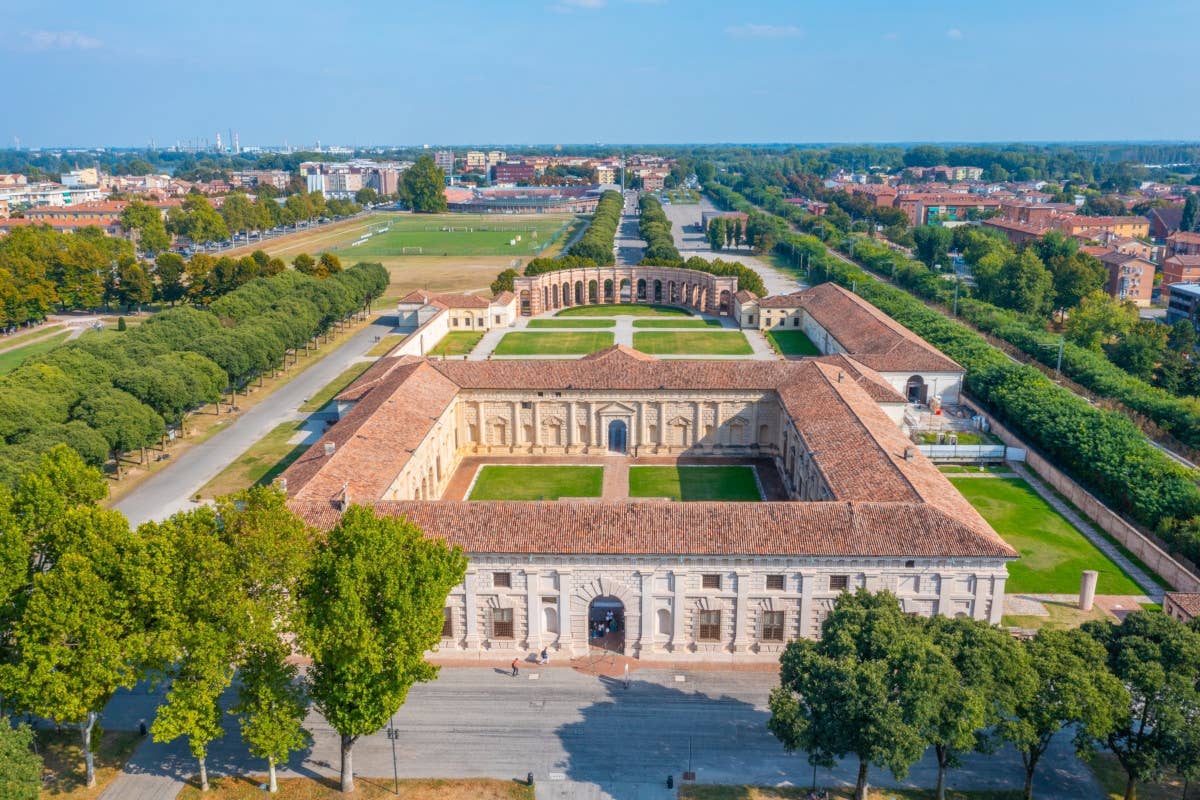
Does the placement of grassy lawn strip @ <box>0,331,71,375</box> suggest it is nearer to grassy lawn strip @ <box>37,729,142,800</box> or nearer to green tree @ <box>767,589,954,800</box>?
grassy lawn strip @ <box>37,729,142,800</box>

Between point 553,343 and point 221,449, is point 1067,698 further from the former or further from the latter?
point 553,343

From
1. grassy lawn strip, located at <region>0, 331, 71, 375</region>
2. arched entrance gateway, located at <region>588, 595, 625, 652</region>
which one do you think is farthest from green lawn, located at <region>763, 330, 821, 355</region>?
grassy lawn strip, located at <region>0, 331, 71, 375</region>

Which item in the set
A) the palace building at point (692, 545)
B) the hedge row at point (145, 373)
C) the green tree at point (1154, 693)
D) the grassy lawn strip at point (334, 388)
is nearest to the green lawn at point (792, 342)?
the palace building at point (692, 545)

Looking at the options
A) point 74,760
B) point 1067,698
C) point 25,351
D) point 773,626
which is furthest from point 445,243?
point 1067,698

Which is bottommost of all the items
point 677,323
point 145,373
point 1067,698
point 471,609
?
point 471,609

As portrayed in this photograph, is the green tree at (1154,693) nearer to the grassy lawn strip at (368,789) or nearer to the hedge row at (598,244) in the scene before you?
the grassy lawn strip at (368,789)

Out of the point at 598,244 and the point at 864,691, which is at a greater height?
the point at 598,244
